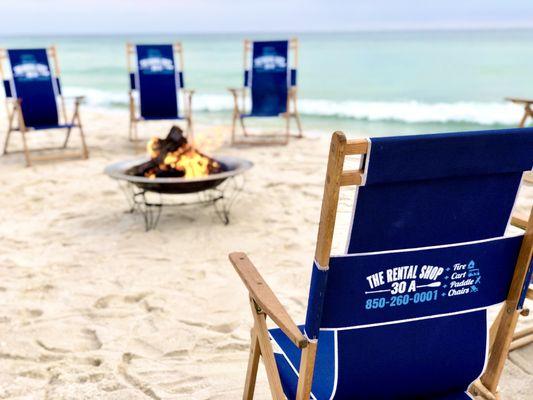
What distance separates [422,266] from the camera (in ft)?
3.91

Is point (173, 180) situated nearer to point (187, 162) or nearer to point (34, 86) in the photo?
point (187, 162)

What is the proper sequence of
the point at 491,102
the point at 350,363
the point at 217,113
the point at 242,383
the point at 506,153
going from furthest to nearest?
the point at 491,102
the point at 217,113
the point at 242,383
the point at 350,363
the point at 506,153

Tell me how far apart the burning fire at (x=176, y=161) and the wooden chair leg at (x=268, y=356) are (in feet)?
6.77

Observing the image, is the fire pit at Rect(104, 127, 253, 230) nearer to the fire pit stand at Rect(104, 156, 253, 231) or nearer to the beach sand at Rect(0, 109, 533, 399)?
the fire pit stand at Rect(104, 156, 253, 231)

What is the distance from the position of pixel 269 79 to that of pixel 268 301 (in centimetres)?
524

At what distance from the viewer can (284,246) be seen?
327 cm

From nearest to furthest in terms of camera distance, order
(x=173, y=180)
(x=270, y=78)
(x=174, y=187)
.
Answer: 1. (x=173, y=180)
2. (x=174, y=187)
3. (x=270, y=78)

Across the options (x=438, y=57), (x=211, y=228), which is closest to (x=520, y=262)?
(x=211, y=228)

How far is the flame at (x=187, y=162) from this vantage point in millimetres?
3497

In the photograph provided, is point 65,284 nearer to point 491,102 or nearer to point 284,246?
point 284,246

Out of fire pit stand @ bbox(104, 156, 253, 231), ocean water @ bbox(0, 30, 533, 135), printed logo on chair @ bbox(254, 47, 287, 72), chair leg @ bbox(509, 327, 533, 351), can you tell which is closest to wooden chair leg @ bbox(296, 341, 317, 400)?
chair leg @ bbox(509, 327, 533, 351)

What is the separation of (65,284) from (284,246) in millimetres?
1296

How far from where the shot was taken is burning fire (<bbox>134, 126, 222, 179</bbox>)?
11.4 ft

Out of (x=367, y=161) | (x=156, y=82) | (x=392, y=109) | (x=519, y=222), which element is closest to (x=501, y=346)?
(x=519, y=222)
